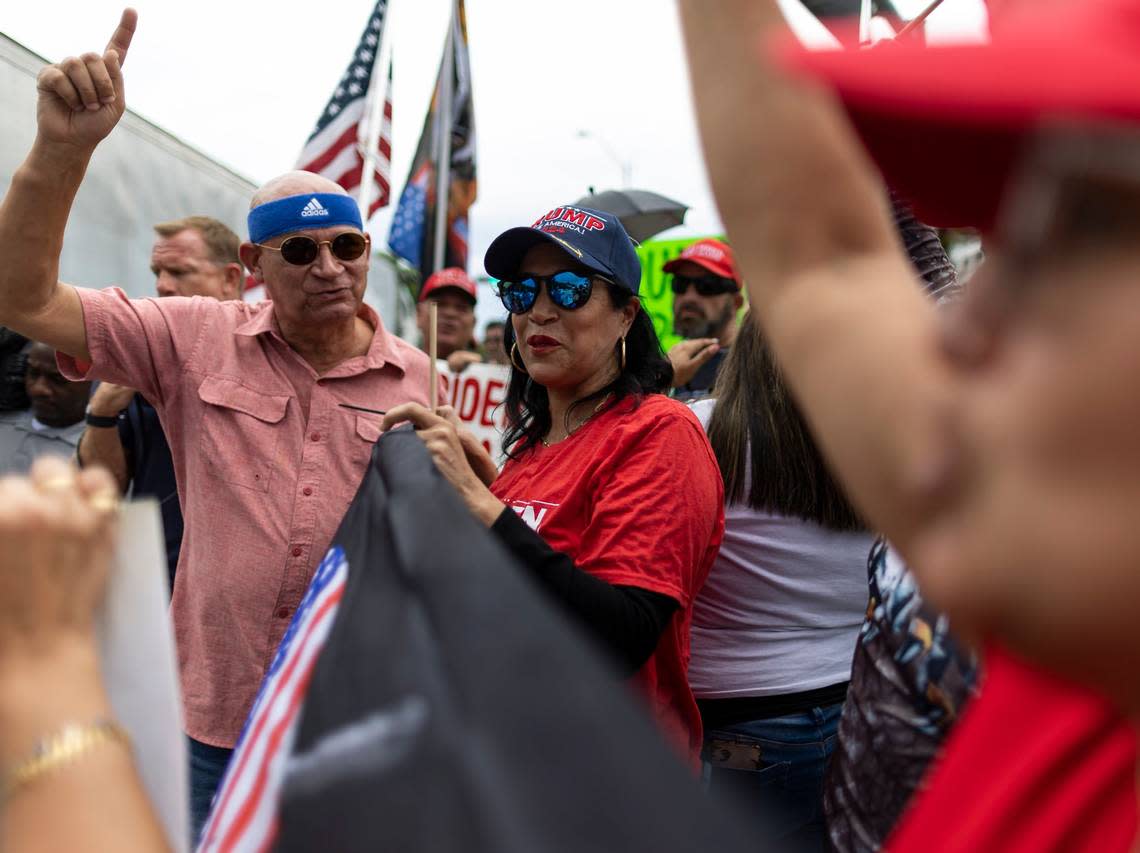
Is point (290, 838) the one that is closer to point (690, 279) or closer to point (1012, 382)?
point (1012, 382)

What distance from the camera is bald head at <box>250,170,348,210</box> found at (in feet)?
9.41

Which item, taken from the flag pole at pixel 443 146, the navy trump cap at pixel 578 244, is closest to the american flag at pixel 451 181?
the flag pole at pixel 443 146

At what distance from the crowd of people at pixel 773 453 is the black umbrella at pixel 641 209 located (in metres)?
3.94

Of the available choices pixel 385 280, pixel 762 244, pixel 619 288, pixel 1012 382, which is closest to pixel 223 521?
pixel 619 288

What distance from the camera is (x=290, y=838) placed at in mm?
664

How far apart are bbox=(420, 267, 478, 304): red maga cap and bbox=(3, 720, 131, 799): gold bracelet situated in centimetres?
544

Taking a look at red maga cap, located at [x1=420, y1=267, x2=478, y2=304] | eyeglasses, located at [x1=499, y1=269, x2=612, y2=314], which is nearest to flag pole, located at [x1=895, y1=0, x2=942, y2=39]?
eyeglasses, located at [x1=499, y1=269, x2=612, y2=314]

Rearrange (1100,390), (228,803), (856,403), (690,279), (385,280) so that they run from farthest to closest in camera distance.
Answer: (385,280) < (690,279) < (228,803) < (856,403) < (1100,390)

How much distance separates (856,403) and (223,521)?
2.22m

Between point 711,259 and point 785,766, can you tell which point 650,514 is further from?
point 711,259

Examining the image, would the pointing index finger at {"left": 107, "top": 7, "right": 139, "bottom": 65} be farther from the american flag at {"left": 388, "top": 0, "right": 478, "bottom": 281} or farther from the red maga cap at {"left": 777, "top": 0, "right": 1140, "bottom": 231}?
the american flag at {"left": 388, "top": 0, "right": 478, "bottom": 281}

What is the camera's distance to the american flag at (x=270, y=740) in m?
0.91

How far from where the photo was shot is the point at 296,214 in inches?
112

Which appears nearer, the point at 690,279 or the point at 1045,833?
the point at 1045,833
